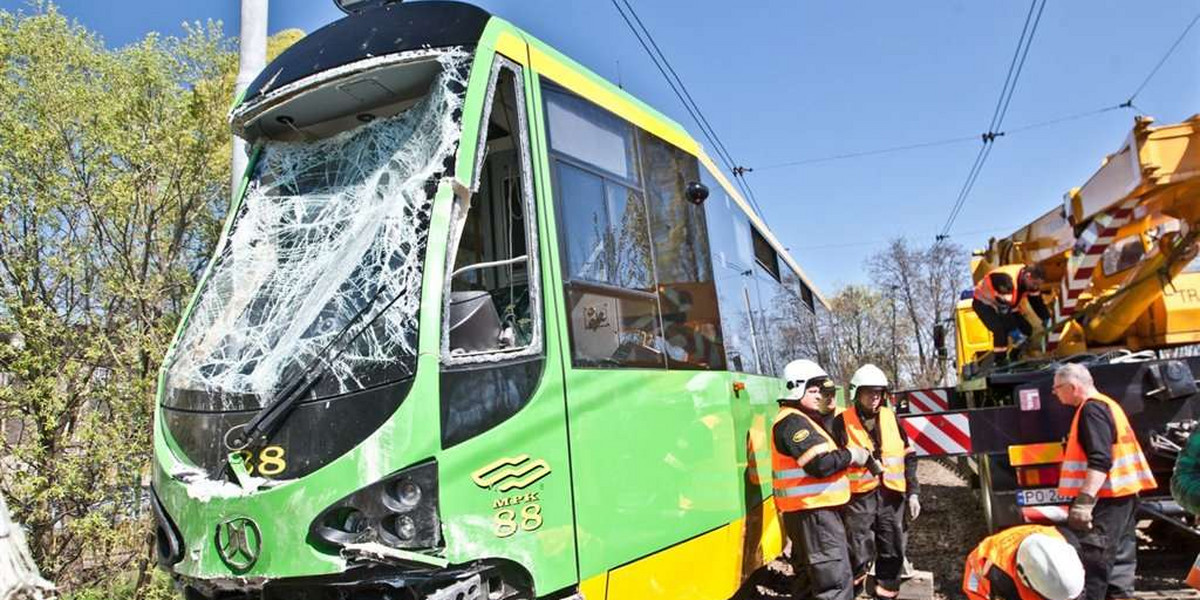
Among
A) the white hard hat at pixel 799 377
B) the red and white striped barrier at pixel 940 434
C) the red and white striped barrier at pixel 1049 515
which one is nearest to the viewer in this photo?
the red and white striped barrier at pixel 1049 515

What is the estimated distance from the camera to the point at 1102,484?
501cm

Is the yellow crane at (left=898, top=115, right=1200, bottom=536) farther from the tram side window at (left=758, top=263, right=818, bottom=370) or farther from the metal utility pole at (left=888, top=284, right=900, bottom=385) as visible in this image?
the metal utility pole at (left=888, top=284, right=900, bottom=385)

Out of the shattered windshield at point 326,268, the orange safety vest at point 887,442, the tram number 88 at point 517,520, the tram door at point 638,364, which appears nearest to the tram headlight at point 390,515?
the tram number 88 at point 517,520

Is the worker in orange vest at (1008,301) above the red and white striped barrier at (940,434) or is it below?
above

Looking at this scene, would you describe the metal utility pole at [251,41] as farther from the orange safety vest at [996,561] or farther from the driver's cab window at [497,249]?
the orange safety vest at [996,561]

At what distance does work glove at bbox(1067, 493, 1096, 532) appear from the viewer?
16.3ft

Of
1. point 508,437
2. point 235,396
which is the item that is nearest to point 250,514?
point 235,396

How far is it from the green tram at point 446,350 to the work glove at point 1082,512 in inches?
79.5

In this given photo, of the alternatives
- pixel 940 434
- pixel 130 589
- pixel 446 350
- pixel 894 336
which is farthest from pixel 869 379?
pixel 894 336

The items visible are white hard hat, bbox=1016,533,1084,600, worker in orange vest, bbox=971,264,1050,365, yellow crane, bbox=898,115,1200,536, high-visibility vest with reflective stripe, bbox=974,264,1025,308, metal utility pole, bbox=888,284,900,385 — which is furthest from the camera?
metal utility pole, bbox=888,284,900,385

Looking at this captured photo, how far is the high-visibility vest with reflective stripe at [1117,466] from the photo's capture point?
5.03 m

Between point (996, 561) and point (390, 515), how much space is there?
97.8 inches

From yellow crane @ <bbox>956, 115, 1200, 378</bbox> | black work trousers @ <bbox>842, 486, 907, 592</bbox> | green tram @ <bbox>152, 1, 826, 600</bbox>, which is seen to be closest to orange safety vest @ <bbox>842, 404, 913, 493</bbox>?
black work trousers @ <bbox>842, 486, 907, 592</bbox>

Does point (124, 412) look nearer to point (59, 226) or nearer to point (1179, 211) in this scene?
point (59, 226)
